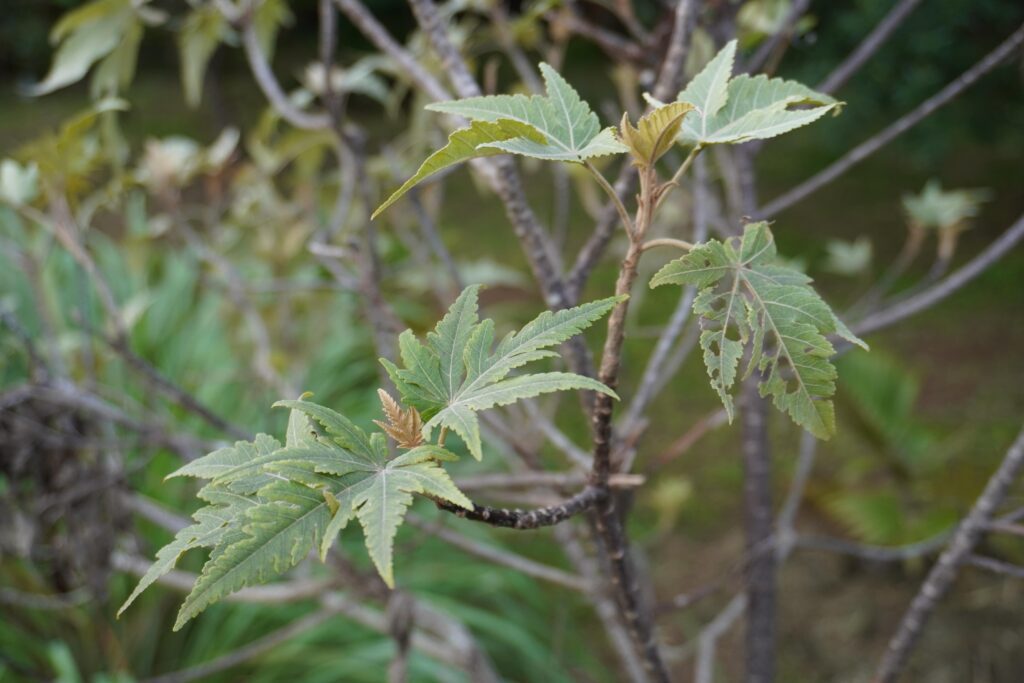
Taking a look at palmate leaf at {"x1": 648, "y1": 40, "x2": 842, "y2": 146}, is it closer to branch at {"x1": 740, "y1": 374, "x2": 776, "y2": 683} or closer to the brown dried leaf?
the brown dried leaf

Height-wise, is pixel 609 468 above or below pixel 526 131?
below

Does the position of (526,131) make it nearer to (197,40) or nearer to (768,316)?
(768,316)

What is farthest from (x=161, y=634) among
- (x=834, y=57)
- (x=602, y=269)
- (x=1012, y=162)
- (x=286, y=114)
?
(x=1012, y=162)

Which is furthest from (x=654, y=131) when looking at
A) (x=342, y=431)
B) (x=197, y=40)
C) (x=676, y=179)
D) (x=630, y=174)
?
(x=197, y=40)

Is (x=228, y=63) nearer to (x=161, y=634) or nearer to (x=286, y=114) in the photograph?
(x=161, y=634)

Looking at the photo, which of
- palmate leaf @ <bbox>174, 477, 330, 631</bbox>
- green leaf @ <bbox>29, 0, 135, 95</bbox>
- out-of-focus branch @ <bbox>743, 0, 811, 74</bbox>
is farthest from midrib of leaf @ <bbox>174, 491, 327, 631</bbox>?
out-of-focus branch @ <bbox>743, 0, 811, 74</bbox>
